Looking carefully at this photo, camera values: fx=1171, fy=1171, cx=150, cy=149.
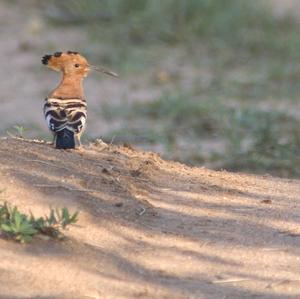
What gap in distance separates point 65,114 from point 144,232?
1.71 meters

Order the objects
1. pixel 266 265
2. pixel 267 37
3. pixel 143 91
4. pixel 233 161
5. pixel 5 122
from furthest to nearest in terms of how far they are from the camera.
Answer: pixel 267 37 → pixel 143 91 → pixel 5 122 → pixel 233 161 → pixel 266 265

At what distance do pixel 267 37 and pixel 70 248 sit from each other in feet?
29.5

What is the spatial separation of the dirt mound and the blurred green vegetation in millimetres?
2657

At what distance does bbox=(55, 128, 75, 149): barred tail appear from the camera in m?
6.89

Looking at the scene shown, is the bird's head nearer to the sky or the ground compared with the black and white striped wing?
nearer to the sky

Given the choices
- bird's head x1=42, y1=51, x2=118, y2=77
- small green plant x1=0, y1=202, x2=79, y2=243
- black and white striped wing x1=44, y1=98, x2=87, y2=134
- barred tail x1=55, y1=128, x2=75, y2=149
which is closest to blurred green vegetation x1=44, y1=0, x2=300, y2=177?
bird's head x1=42, y1=51, x2=118, y2=77

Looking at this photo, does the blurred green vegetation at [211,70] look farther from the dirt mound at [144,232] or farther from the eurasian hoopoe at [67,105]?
the dirt mound at [144,232]

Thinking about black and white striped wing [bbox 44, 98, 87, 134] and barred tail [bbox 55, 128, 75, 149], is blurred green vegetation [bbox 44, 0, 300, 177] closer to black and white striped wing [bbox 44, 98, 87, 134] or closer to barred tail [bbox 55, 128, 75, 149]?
black and white striped wing [bbox 44, 98, 87, 134]

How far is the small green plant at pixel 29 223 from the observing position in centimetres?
510

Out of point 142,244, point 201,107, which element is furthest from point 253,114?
point 142,244

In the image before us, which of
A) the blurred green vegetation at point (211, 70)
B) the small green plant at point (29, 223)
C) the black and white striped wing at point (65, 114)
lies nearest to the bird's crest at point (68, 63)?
the black and white striped wing at point (65, 114)

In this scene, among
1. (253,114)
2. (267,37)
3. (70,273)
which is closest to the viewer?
(70,273)

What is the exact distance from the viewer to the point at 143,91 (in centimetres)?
1230

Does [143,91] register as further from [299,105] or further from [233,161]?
[233,161]
